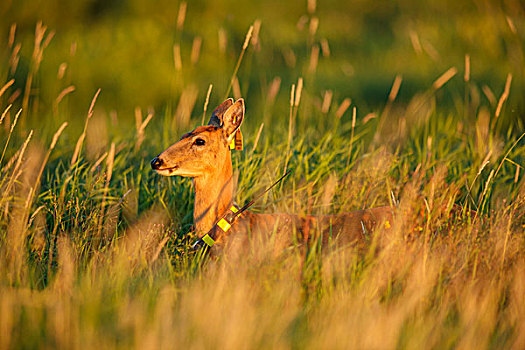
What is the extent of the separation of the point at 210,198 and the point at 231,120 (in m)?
0.60

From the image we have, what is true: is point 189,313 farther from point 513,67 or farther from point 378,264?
point 513,67

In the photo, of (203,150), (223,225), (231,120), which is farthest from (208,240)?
(231,120)

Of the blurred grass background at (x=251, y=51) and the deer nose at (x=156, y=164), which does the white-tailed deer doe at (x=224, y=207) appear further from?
the blurred grass background at (x=251, y=51)

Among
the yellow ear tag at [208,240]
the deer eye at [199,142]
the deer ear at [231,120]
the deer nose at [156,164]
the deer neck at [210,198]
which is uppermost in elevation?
the deer ear at [231,120]

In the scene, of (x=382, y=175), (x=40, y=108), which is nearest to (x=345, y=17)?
(x=40, y=108)

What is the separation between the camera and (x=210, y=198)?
4.41 meters

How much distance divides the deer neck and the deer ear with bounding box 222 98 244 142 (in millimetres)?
237

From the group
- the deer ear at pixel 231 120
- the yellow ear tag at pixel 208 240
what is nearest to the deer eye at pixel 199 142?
the deer ear at pixel 231 120

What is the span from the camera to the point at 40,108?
1003 cm

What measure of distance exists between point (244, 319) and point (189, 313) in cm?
31

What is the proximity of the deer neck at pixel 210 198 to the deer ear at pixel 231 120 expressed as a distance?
9.3 inches

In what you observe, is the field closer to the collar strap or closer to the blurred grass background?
the collar strap

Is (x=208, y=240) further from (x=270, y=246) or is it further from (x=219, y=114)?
A: (x=219, y=114)

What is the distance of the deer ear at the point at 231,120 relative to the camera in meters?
4.44
